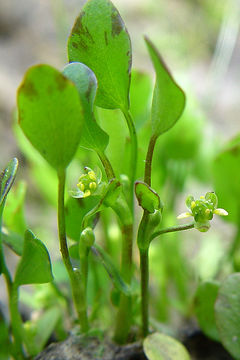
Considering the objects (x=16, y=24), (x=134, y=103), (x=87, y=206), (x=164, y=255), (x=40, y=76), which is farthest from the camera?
(x=16, y=24)

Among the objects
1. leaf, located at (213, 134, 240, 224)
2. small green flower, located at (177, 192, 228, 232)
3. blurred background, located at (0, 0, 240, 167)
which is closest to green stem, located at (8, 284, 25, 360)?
small green flower, located at (177, 192, 228, 232)

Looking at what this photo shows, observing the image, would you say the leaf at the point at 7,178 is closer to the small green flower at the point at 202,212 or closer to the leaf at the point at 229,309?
the small green flower at the point at 202,212

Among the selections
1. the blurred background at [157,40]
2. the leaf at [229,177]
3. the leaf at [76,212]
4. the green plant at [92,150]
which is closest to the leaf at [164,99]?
the green plant at [92,150]

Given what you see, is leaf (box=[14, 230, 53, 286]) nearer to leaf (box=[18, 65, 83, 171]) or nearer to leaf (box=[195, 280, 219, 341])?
leaf (box=[18, 65, 83, 171])

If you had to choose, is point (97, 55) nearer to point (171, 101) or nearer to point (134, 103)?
point (171, 101)

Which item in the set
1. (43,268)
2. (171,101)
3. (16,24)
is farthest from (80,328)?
(16,24)

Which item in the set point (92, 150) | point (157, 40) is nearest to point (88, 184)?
point (92, 150)
